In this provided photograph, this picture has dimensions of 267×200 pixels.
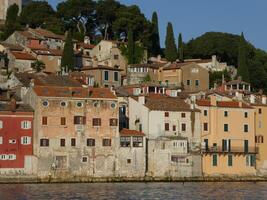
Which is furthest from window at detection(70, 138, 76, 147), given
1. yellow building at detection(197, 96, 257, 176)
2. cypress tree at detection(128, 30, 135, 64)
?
cypress tree at detection(128, 30, 135, 64)

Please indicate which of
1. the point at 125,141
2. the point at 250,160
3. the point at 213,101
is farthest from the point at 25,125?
the point at 250,160

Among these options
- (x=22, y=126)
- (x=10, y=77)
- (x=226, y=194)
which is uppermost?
(x=10, y=77)

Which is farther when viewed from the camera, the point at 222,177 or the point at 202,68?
the point at 202,68

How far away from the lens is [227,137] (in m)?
74.6

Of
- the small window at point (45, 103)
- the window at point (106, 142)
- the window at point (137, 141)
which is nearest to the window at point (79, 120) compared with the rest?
the window at point (106, 142)

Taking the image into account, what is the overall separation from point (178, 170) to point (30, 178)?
42.8ft

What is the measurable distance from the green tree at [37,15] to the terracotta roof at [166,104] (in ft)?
117

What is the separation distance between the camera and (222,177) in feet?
237

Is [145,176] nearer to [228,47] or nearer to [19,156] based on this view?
[19,156]

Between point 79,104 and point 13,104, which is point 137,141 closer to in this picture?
point 79,104

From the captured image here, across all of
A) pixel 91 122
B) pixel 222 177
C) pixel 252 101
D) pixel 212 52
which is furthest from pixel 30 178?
pixel 212 52

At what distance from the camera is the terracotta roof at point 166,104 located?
7150 centimetres

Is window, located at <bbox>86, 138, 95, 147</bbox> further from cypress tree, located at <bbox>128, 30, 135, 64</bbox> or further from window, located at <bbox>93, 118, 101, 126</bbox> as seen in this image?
cypress tree, located at <bbox>128, 30, 135, 64</bbox>

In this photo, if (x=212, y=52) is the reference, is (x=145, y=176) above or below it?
below
